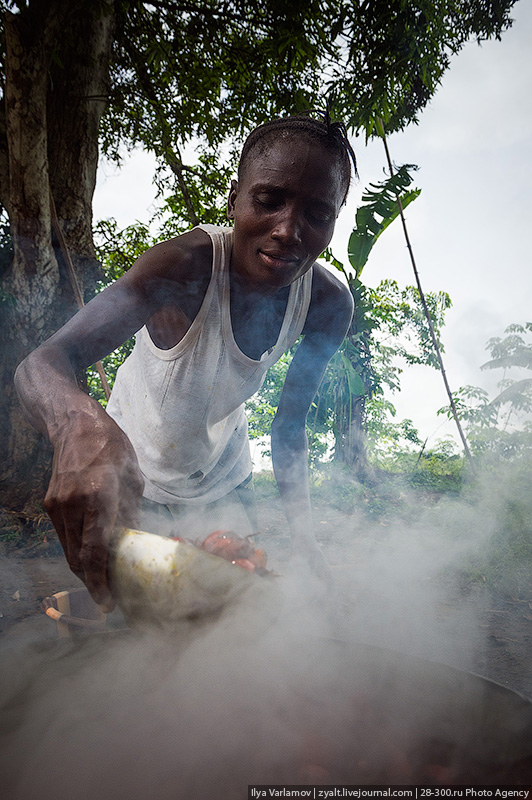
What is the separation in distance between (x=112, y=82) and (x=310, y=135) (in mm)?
5154

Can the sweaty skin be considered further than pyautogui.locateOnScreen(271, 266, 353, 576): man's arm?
No

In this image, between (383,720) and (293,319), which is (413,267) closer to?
(293,319)

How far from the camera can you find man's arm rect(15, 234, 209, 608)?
87 cm

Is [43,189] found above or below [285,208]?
above

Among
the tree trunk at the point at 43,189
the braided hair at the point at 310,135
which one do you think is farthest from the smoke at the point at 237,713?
the tree trunk at the point at 43,189

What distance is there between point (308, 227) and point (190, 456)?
0.96 metres

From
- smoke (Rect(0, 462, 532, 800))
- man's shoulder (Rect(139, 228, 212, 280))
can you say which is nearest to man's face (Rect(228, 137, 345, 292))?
man's shoulder (Rect(139, 228, 212, 280))

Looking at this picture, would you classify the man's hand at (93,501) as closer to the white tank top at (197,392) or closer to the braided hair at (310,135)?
the white tank top at (197,392)

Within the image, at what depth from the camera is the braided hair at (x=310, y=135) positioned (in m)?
1.43

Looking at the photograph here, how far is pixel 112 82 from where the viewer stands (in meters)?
5.27

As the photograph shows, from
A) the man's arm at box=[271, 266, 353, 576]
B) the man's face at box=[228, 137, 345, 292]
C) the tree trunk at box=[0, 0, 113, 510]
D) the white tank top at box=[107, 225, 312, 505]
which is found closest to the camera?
the man's face at box=[228, 137, 345, 292]

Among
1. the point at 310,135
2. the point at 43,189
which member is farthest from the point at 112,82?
the point at 310,135

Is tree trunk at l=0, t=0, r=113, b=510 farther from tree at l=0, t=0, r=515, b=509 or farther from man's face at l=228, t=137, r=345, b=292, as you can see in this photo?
man's face at l=228, t=137, r=345, b=292

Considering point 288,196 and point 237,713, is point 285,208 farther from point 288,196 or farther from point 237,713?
point 237,713
